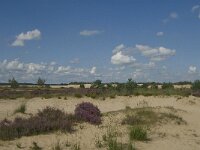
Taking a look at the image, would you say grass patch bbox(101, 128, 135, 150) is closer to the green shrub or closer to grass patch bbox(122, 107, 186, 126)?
the green shrub

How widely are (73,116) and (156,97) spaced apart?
20.1 meters

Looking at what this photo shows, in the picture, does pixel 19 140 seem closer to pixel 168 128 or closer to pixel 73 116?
pixel 73 116

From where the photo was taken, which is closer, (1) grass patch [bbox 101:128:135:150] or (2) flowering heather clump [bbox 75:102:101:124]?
(1) grass patch [bbox 101:128:135:150]

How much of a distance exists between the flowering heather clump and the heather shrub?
2.41 feet

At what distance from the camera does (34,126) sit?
14664 millimetres

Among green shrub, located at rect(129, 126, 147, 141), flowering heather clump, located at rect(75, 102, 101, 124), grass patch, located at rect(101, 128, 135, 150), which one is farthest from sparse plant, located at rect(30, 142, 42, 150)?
flowering heather clump, located at rect(75, 102, 101, 124)

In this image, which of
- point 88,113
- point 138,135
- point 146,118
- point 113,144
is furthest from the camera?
point 146,118

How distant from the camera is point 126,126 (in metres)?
16.7

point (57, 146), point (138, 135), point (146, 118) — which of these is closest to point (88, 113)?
point (146, 118)

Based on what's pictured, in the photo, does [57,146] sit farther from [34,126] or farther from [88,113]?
[88,113]

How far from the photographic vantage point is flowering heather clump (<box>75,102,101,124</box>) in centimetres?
1700

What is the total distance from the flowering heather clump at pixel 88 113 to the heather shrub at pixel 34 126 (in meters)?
0.74

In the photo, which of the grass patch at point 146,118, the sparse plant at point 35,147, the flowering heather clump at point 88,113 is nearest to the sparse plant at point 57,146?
the sparse plant at point 35,147

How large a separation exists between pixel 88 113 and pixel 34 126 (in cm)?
341
